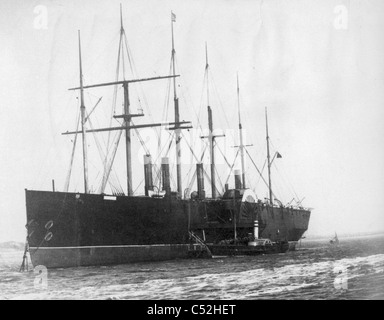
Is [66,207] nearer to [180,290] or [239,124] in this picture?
[180,290]

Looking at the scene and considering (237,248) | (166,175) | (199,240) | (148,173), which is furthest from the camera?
(199,240)

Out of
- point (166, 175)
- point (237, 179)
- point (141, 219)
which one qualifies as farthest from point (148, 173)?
point (237, 179)

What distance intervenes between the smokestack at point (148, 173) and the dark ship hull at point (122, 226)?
1774 millimetres

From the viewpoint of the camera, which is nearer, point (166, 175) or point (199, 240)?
point (166, 175)

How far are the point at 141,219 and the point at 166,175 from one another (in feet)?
18.7

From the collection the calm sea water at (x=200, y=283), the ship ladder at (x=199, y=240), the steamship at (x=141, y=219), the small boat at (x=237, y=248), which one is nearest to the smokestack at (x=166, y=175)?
the steamship at (x=141, y=219)

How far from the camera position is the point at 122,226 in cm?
3328

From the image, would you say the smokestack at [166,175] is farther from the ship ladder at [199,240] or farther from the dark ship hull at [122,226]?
the ship ladder at [199,240]

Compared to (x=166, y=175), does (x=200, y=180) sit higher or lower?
lower

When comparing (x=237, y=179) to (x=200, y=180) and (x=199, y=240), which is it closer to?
(x=200, y=180)
